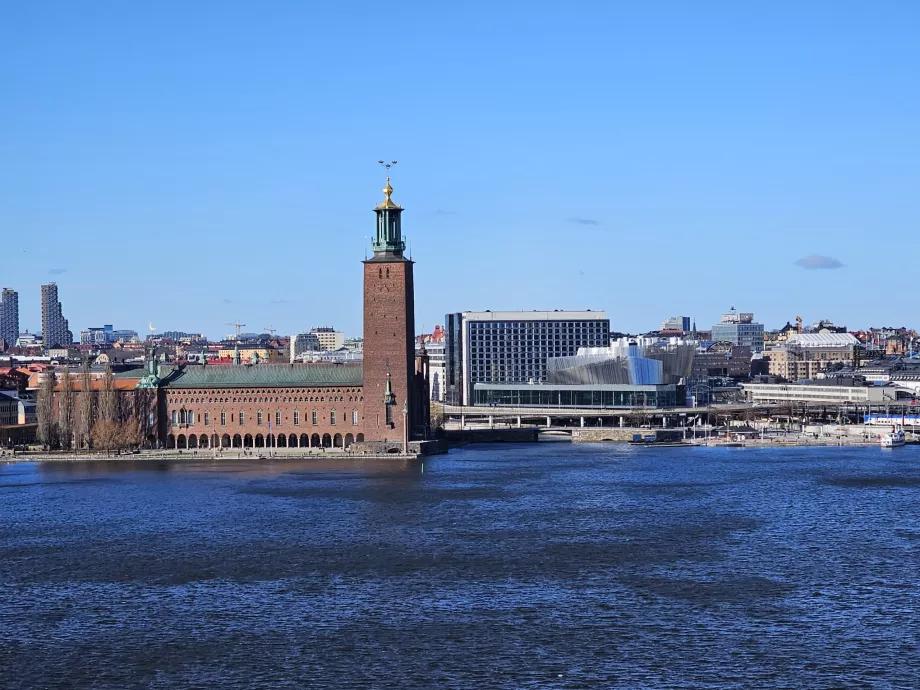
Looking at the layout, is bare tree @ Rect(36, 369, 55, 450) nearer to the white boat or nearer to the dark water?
the dark water

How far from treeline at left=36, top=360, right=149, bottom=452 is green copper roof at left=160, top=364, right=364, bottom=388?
2.92m

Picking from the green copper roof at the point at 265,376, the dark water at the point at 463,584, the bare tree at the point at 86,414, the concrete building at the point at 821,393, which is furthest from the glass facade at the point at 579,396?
the dark water at the point at 463,584

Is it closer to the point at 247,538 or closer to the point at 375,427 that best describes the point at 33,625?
the point at 247,538

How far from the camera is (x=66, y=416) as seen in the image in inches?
3310

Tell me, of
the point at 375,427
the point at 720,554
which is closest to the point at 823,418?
the point at 375,427

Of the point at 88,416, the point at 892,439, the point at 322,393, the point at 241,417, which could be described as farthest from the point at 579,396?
the point at 88,416

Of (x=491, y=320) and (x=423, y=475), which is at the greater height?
(x=491, y=320)

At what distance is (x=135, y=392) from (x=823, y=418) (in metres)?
59.1

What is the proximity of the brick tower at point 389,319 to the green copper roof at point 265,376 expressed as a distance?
317 centimetres

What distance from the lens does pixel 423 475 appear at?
67.7 m

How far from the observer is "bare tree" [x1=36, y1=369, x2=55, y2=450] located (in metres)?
84.2

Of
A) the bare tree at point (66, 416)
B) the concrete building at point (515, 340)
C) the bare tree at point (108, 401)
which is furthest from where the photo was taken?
the concrete building at point (515, 340)

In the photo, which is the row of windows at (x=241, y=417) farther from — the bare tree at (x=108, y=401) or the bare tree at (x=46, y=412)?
the bare tree at (x=46, y=412)

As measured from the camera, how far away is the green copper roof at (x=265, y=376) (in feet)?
273
